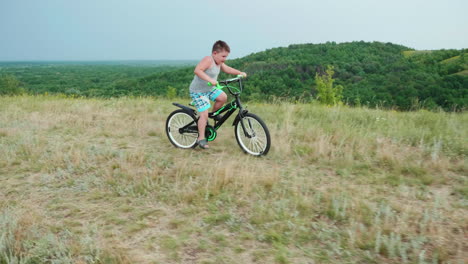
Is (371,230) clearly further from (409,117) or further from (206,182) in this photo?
(409,117)

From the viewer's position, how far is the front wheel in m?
5.57

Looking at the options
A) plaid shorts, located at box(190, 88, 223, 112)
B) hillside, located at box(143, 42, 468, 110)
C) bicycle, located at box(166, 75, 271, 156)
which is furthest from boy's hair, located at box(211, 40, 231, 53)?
hillside, located at box(143, 42, 468, 110)

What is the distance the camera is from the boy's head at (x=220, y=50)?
548 cm

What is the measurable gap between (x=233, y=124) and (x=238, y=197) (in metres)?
2.16

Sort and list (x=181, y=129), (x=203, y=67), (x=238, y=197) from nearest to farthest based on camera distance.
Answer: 1. (x=238, y=197)
2. (x=203, y=67)
3. (x=181, y=129)

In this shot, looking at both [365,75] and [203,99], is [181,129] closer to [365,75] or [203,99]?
[203,99]

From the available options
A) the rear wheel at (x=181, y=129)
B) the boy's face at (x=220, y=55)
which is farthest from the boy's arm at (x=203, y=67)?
the rear wheel at (x=181, y=129)

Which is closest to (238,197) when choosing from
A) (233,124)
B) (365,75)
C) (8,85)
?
(233,124)

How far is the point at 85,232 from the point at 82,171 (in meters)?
2.05

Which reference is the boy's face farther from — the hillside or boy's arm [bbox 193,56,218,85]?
the hillside

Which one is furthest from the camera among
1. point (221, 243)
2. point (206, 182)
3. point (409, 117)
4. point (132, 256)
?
point (409, 117)

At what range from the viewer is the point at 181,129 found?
6238 mm

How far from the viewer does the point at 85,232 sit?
3.18m

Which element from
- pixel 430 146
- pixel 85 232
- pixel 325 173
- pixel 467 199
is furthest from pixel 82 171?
pixel 430 146
